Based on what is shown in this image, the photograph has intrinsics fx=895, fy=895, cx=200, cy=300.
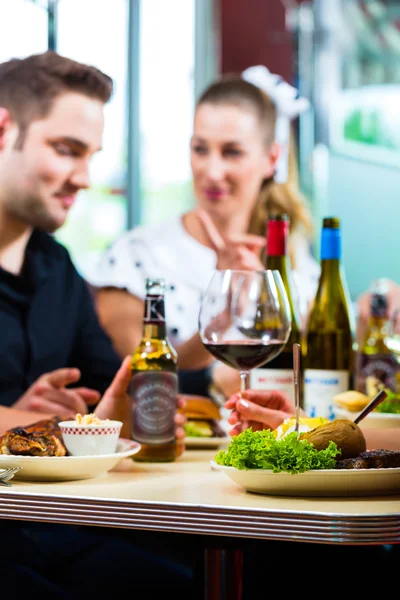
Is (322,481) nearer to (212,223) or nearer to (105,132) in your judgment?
(105,132)

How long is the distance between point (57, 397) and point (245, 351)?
668mm

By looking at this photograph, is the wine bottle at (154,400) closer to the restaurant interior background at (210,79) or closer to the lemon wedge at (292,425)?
the lemon wedge at (292,425)

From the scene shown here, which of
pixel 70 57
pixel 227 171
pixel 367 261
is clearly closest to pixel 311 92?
pixel 367 261

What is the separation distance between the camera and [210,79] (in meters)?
3.38

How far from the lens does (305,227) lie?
11.1 ft

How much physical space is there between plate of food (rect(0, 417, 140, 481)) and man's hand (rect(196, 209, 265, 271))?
1348 mm

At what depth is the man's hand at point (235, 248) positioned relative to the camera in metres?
2.47

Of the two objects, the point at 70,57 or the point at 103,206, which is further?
the point at 103,206

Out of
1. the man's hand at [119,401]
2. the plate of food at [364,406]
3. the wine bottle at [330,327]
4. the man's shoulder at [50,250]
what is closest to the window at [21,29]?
the man's shoulder at [50,250]

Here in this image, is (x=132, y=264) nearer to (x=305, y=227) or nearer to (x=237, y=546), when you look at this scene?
(x=305, y=227)

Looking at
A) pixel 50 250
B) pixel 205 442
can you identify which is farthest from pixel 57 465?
pixel 50 250

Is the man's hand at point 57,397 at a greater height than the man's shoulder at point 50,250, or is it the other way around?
the man's shoulder at point 50,250

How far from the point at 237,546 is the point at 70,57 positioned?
174cm

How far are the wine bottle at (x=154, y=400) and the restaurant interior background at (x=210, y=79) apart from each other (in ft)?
4.09
